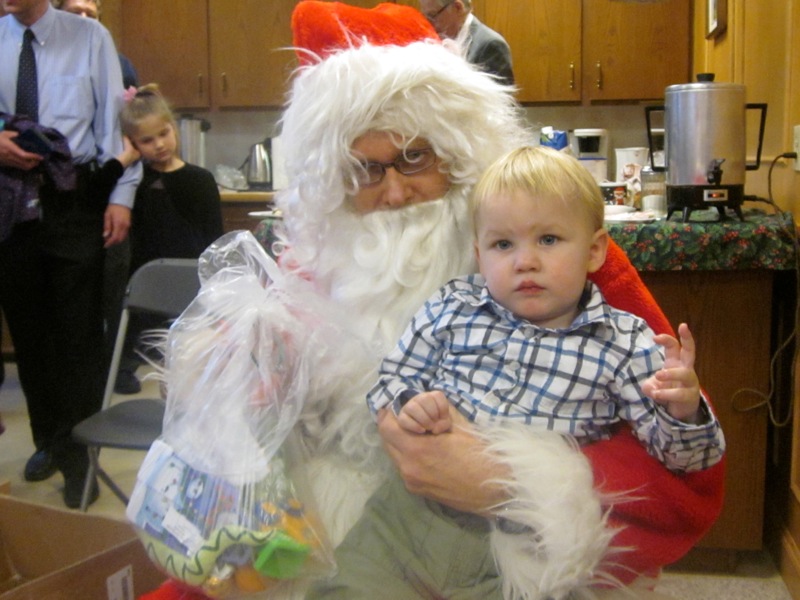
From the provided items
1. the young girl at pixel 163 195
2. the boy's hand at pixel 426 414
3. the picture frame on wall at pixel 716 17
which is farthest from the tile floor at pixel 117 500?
the picture frame on wall at pixel 716 17

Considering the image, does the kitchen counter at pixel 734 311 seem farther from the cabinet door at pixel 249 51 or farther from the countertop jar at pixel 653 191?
the cabinet door at pixel 249 51

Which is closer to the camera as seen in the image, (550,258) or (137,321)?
(550,258)

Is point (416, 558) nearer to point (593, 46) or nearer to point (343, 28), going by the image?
point (343, 28)

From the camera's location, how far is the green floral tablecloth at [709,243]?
183 cm

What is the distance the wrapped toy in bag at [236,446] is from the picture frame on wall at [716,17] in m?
2.34

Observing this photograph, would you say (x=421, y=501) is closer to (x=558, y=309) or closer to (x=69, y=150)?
(x=558, y=309)

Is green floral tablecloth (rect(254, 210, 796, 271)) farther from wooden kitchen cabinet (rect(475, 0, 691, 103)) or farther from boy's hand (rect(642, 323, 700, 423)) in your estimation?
wooden kitchen cabinet (rect(475, 0, 691, 103))

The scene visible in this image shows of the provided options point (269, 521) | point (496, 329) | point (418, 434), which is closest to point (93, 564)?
point (269, 521)

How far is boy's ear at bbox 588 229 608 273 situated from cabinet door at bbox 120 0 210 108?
A: 3.76 m

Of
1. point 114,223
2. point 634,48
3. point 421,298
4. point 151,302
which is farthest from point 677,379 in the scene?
point 634,48

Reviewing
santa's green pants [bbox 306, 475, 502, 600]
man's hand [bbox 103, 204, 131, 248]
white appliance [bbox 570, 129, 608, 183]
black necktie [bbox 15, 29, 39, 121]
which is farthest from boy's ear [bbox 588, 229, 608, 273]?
white appliance [bbox 570, 129, 608, 183]

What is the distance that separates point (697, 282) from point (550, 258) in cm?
105

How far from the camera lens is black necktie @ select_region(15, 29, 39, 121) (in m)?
2.30

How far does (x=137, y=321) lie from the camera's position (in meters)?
3.04
